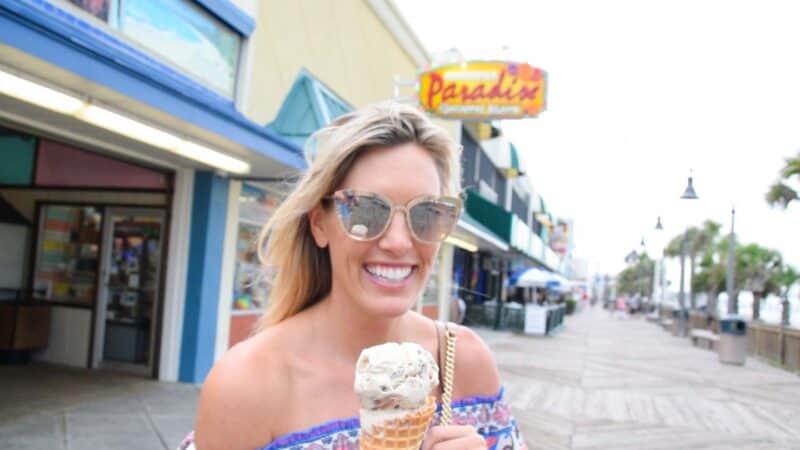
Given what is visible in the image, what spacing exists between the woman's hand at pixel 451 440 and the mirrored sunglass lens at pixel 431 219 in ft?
1.50

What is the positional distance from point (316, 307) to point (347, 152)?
451 mm

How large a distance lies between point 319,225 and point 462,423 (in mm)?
655

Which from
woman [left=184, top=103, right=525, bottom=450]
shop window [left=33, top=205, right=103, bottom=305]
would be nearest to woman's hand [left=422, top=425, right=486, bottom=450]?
woman [left=184, top=103, right=525, bottom=450]

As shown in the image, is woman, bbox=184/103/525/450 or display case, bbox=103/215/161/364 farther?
display case, bbox=103/215/161/364

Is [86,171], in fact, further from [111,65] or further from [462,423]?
[462,423]

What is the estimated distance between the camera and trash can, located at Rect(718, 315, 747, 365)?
14.5 meters

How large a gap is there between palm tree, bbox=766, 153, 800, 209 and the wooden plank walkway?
14.5ft

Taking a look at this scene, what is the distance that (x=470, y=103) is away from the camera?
422 inches

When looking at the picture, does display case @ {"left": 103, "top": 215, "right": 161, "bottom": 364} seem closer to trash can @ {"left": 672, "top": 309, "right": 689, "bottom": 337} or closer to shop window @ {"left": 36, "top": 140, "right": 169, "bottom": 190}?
shop window @ {"left": 36, "top": 140, "right": 169, "bottom": 190}

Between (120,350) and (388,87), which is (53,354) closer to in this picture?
(120,350)

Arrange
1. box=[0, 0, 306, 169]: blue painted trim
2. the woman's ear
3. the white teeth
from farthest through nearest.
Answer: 1. box=[0, 0, 306, 169]: blue painted trim
2. the woman's ear
3. the white teeth

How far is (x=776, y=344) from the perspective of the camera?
15.7 metres

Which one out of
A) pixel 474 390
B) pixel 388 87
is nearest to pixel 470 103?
pixel 388 87

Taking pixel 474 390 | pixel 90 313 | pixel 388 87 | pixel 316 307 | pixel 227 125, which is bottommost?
pixel 90 313
